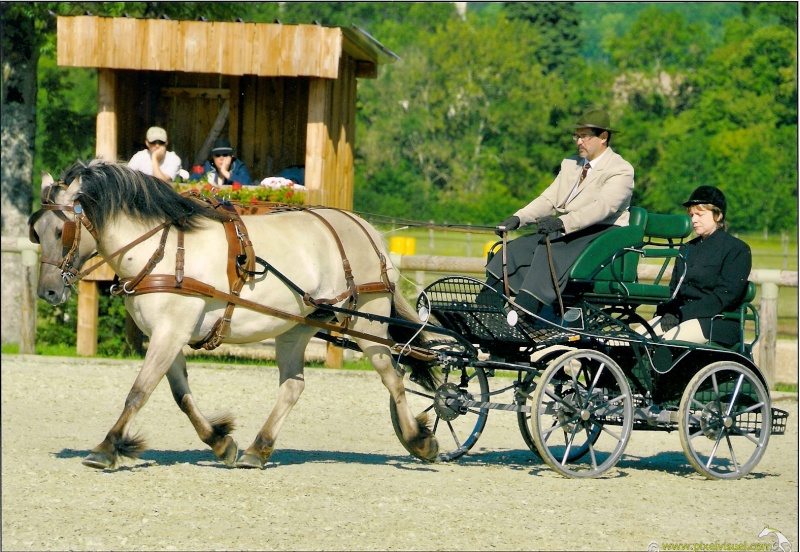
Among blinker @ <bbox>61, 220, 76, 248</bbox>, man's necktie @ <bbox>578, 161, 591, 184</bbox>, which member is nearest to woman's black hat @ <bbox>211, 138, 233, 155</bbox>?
man's necktie @ <bbox>578, 161, 591, 184</bbox>

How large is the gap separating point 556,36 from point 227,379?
62.4 metres

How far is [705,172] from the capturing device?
5675 cm

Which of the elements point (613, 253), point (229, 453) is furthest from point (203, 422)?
point (613, 253)

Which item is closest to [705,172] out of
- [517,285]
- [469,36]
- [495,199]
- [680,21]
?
[495,199]

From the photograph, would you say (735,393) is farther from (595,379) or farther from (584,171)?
(584,171)

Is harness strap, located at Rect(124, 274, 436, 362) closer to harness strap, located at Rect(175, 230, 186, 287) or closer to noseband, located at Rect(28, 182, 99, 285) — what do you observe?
harness strap, located at Rect(175, 230, 186, 287)

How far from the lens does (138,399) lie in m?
7.82

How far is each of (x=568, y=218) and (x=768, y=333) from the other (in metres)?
5.80

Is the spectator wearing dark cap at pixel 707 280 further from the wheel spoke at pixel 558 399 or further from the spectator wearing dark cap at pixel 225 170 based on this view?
the spectator wearing dark cap at pixel 225 170

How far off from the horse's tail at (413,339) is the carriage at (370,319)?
11 mm

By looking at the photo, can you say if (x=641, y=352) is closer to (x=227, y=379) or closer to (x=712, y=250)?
(x=712, y=250)

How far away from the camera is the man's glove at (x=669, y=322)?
8820 mm

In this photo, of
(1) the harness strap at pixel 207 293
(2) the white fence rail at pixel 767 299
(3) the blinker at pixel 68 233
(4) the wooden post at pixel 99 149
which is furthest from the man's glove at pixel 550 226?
(4) the wooden post at pixel 99 149

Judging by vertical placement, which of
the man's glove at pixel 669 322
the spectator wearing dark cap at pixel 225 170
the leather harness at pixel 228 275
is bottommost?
the man's glove at pixel 669 322
